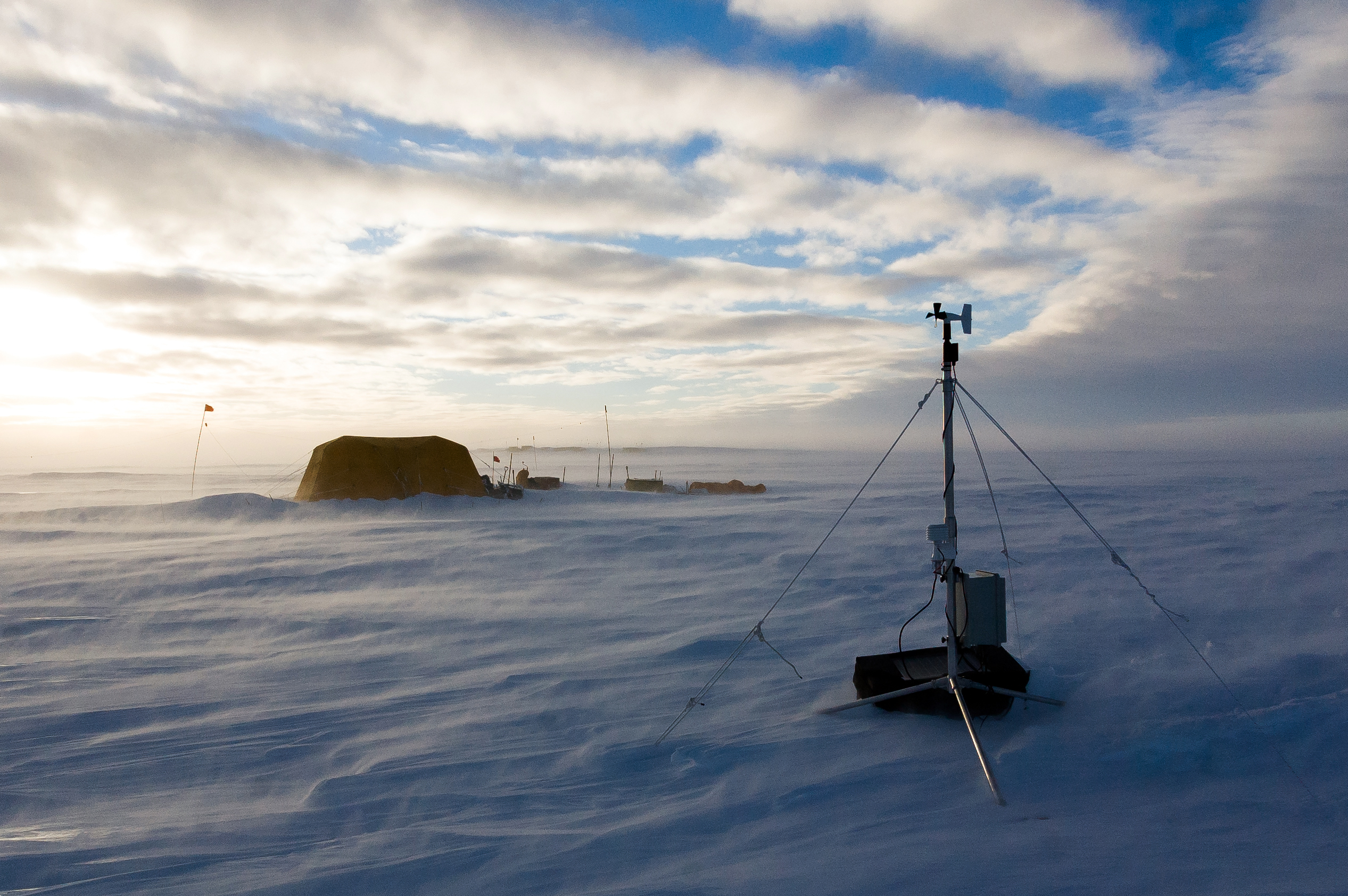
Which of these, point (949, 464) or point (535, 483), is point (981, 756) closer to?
point (949, 464)

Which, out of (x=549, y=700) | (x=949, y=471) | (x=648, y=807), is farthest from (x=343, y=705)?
(x=949, y=471)

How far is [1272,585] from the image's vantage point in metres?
9.08

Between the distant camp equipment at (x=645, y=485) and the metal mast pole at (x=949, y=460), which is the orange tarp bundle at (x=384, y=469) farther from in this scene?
the metal mast pole at (x=949, y=460)

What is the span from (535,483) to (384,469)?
26.3 feet

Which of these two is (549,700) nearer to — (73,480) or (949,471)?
(949,471)

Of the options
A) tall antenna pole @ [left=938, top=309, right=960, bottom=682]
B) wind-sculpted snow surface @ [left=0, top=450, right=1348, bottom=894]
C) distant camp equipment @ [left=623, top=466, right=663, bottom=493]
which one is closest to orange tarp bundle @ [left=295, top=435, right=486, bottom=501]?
wind-sculpted snow surface @ [left=0, top=450, right=1348, bottom=894]

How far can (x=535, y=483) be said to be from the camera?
27.5 metres

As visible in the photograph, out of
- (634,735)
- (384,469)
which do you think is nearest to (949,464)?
(634,735)

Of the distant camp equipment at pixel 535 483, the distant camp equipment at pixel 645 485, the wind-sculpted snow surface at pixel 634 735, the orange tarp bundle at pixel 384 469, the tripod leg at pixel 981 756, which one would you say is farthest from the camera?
the distant camp equipment at pixel 645 485

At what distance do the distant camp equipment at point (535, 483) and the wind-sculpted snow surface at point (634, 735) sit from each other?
1535 centimetres

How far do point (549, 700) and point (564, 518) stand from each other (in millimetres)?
12430

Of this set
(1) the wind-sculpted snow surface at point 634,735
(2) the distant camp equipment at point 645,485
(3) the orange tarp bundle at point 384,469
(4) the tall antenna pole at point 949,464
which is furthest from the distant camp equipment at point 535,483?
(4) the tall antenna pole at point 949,464

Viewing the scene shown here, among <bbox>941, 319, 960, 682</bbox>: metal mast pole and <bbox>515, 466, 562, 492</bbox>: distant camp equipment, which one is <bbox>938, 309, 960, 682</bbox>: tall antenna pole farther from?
<bbox>515, 466, 562, 492</bbox>: distant camp equipment

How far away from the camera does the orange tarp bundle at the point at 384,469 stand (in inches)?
768
